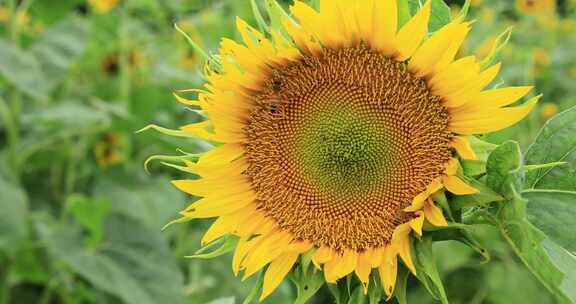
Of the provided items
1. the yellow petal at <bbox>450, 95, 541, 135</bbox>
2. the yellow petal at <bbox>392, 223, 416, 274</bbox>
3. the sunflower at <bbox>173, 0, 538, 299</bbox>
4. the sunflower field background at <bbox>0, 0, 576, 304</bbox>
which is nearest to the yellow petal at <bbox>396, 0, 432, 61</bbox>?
the sunflower at <bbox>173, 0, 538, 299</bbox>

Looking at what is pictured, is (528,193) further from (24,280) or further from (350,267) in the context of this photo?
(24,280)

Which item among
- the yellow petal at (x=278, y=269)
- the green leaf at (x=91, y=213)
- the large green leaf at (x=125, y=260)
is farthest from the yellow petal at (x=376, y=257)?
the green leaf at (x=91, y=213)

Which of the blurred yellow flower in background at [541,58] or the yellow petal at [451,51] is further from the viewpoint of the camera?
the blurred yellow flower in background at [541,58]

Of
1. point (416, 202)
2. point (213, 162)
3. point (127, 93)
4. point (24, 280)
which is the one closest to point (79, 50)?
point (127, 93)

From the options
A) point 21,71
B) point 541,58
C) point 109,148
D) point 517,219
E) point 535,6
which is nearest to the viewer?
point 517,219

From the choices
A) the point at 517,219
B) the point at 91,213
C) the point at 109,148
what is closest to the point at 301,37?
the point at 517,219

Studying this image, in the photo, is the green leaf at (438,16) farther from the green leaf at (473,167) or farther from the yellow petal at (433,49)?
the green leaf at (473,167)

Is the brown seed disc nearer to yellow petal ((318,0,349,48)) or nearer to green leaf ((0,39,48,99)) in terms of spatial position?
yellow petal ((318,0,349,48))

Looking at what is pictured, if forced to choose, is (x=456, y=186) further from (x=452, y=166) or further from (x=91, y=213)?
(x=91, y=213)
